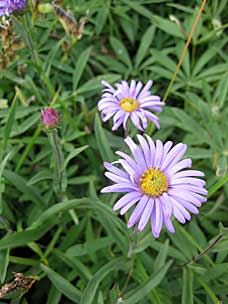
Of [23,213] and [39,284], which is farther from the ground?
[23,213]

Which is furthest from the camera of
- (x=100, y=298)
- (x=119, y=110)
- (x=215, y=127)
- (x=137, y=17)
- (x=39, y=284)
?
(x=137, y=17)

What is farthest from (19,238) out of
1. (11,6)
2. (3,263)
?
(11,6)

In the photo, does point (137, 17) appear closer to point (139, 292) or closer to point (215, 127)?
point (215, 127)

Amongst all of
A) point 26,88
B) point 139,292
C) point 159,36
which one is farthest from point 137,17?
point 139,292

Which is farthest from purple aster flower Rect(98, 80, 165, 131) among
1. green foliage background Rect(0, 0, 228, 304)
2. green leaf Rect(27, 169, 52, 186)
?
green leaf Rect(27, 169, 52, 186)

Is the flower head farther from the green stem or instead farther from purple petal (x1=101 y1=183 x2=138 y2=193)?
purple petal (x1=101 y1=183 x2=138 y2=193)

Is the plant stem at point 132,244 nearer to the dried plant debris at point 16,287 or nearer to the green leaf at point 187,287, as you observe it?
the green leaf at point 187,287
